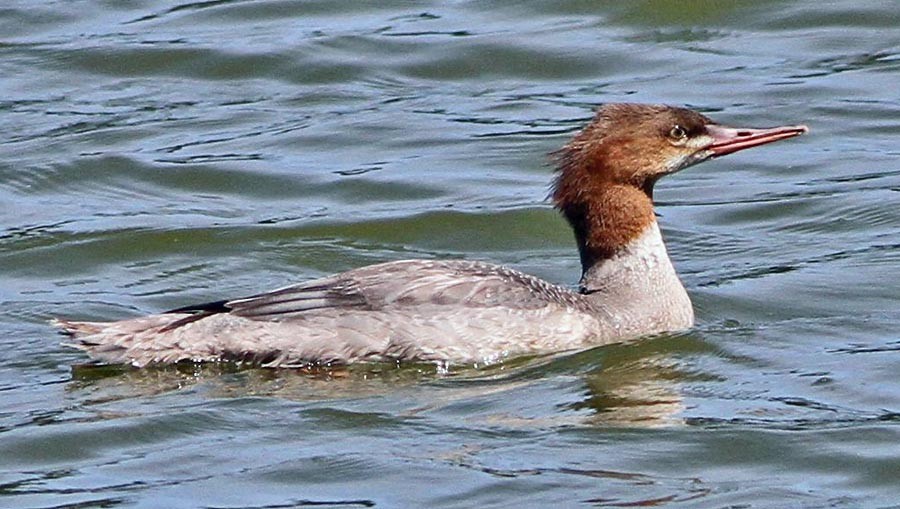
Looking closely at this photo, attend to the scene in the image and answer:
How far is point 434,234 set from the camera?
12.8 metres

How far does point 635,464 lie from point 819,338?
223 centimetres

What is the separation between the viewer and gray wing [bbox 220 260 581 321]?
10.1 m

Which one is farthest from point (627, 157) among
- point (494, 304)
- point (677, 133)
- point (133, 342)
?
point (133, 342)

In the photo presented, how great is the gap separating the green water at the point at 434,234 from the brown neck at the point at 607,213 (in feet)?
1.92

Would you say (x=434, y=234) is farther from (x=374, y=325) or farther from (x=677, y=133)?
(x=374, y=325)

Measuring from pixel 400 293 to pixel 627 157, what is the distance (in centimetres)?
140

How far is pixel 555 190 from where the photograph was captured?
10883mm

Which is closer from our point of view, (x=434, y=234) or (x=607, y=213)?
(x=607, y=213)

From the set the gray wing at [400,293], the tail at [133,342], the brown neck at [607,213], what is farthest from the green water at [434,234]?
the brown neck at [607,213]

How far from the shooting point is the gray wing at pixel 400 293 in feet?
33.2

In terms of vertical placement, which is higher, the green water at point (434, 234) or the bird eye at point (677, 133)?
the bird eye at point (677, 133)

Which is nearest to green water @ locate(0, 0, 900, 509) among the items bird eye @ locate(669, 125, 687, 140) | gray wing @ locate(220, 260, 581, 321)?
gray wing @ locate(220, 260, 581, 321)

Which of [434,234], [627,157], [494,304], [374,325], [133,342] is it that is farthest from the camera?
[434,234]

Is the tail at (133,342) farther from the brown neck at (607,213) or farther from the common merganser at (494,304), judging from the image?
the brown neck at (607,213)
